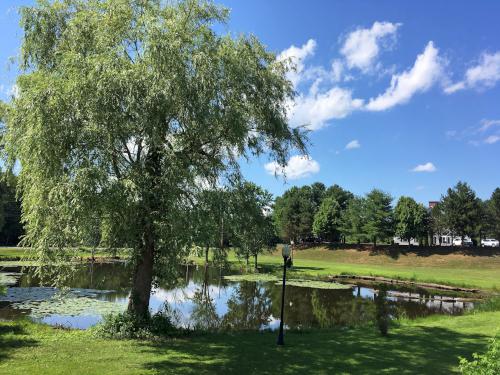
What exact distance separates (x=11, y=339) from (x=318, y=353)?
870 cm

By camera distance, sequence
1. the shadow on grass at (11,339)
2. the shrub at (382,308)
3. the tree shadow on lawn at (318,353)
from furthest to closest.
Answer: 1. the shrub at (382,308)
2. the shadow on grass at (11,339)
3. the tree shadow on lawn at (318,353)

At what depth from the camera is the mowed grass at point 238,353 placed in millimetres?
9898

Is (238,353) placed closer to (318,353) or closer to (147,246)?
(318,353)

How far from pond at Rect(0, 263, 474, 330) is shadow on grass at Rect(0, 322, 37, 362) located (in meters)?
1.55

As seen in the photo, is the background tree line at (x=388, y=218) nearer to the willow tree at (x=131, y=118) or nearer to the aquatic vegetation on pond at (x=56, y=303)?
the aquatic vegetation on pond at (x=56, y=303)

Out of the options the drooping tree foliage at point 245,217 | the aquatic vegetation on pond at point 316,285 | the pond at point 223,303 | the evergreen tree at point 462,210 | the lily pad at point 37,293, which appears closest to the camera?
the drooping tree foliage at point 245,217

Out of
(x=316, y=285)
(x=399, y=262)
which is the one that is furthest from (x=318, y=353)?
(x=399, y=262)

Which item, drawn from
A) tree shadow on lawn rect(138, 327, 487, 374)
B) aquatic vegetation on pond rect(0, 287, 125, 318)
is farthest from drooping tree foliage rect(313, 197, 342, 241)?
tree shadow on lawn rect(138, 327, 487, 374)

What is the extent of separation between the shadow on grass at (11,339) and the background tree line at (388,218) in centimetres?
6804

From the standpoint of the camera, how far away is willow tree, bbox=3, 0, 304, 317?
34.3ft

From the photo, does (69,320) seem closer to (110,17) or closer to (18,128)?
(18,128)

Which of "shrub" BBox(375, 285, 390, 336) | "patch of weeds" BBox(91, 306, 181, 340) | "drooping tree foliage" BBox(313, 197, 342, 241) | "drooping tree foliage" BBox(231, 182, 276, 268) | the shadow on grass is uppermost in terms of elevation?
"drooping tree foliage" BBox(313, 197, 342, 241)

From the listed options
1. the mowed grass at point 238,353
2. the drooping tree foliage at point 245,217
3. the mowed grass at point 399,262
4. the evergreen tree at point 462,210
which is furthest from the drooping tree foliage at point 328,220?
the drooping tree foliage at point 245,217

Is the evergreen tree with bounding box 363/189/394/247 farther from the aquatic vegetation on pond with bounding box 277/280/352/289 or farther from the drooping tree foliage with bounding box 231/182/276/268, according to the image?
the drooping tree foliage with bounding box 231/182/276/268
